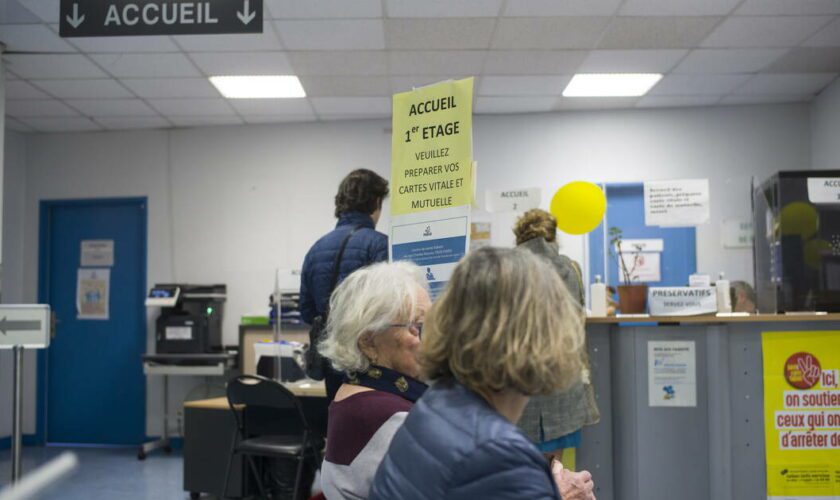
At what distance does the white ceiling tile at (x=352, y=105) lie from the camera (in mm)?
5852

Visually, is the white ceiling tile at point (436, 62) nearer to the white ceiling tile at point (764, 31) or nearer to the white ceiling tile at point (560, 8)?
the white ceiling tile at point (560, 8)

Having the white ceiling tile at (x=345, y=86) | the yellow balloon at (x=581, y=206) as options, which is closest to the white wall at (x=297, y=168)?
the white ceiling tile at (x=345, y=86)

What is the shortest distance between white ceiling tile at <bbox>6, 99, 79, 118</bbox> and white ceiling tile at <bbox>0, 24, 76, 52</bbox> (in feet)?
3.95

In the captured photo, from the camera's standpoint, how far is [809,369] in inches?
121

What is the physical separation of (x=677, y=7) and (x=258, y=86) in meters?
3.07

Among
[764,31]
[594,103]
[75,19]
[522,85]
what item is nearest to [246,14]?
[75,19]

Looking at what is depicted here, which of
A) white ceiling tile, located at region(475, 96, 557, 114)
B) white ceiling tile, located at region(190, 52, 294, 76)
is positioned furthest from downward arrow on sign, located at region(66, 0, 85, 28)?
white ceiling tile, located at region(475, 96, 557, 114)

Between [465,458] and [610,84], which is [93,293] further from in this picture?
[465,458]

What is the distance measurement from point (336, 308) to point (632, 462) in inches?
77.9

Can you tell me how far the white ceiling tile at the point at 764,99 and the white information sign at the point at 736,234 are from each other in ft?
3.35

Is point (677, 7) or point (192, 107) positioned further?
point (192, 107)

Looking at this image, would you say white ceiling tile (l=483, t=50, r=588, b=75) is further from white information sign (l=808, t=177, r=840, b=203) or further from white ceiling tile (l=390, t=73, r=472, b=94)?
white information sign (l=808, t=177, r=840, b=203)

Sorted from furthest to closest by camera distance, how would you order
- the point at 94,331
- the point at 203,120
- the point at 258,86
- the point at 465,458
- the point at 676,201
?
the point at 94,331 → the point at 203,120 → the point at 258,86 → the point at 676,201 → the point at 465,458

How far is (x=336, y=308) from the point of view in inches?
69.2
